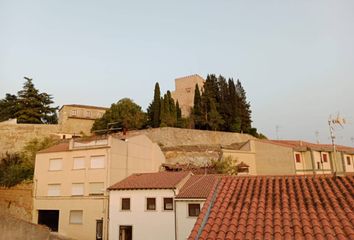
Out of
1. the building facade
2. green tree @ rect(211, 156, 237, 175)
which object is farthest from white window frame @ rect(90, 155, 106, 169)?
the building facade

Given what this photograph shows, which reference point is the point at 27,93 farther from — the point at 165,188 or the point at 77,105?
the point at 165,188

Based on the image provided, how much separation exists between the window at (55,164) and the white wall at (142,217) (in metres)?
7.38

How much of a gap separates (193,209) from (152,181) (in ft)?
16.3

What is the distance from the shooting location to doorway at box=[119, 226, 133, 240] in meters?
23.9

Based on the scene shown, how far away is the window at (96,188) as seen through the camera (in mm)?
26344

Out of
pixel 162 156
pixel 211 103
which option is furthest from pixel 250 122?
pixel 162 156

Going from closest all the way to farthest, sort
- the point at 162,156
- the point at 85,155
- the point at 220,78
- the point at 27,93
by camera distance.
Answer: the point at 85,155 < the point at 162,156 < the point at 27,93 < the point at 220,78

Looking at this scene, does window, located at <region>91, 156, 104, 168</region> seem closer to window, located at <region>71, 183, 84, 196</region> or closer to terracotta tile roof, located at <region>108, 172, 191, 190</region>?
window, located at <region>71, 183, 84, 196</region>

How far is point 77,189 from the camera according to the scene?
27.4 metres

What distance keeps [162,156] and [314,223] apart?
3276 centimetres

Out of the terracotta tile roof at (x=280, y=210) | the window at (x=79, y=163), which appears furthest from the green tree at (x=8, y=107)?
the terracotta tile roof at (x=280, y=210)

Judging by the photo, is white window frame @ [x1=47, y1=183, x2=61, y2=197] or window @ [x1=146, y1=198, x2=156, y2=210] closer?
window @ [x1=146, y1=198, x2=156, y2=210]

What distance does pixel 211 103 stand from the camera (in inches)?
2100

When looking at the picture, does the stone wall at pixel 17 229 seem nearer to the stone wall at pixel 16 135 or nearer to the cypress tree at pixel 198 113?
the stone wall at pixel 16 135
